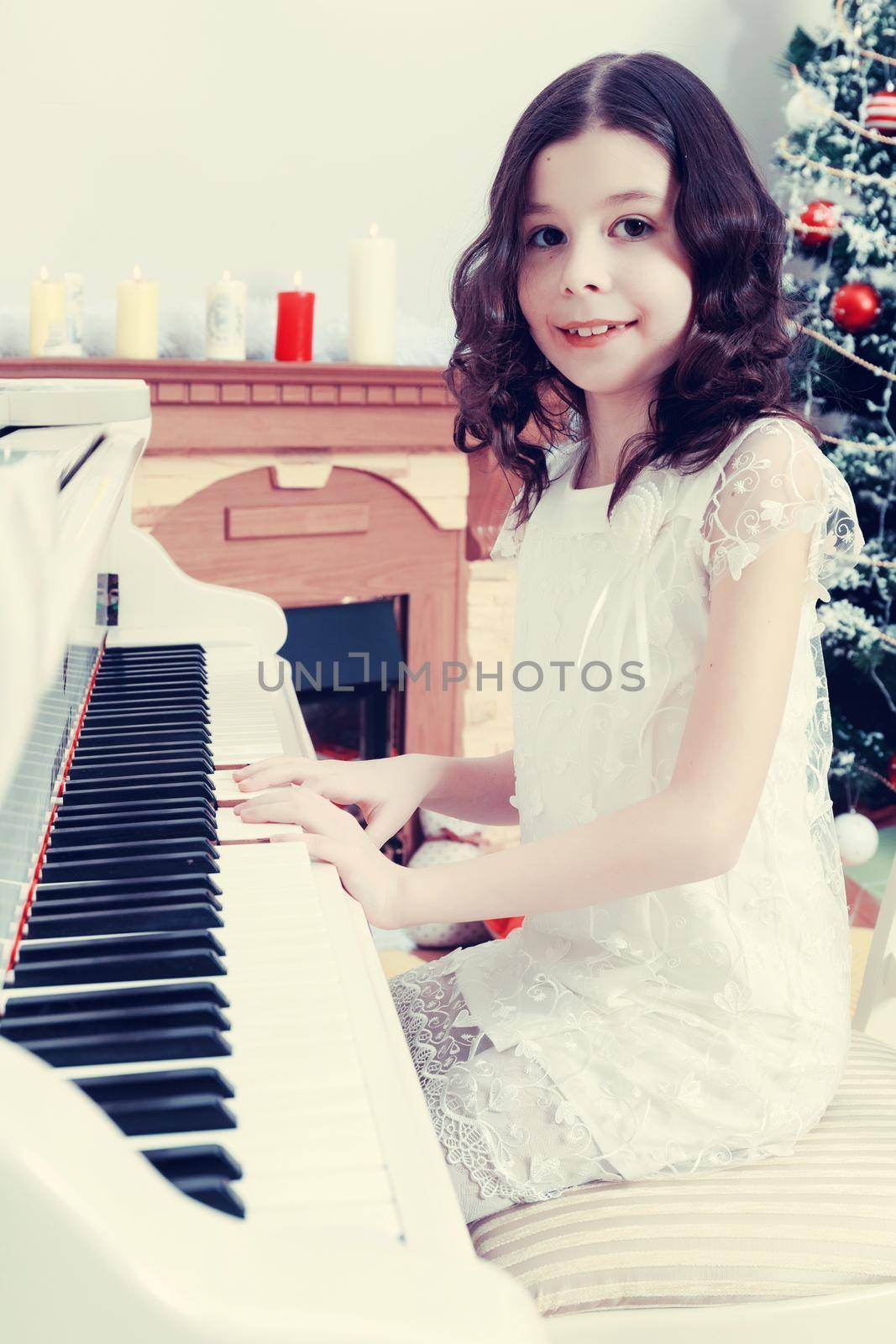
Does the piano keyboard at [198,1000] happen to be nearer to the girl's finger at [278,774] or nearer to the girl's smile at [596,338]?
the girl's finger at [278,774]

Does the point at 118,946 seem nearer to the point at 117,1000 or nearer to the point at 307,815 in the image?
the point at 117,1000

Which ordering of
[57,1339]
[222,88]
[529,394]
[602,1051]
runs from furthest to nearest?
[222,88]
[529,394]
[602,1051]
[57,1339]

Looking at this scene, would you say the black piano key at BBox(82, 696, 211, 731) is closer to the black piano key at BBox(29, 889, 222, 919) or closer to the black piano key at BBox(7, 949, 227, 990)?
the black piano key at BBox(29, 889, 222, 919)

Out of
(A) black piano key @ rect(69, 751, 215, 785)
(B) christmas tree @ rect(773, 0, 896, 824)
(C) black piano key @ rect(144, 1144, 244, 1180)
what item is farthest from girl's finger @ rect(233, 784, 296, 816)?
(B) christmas tree @ rect(773, 0, 896, 824)

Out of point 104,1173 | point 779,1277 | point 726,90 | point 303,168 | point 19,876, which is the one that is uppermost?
point 726,90

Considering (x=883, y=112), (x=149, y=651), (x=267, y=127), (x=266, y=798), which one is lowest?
(x=149, y=651)

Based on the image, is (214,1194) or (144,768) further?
(144,768)

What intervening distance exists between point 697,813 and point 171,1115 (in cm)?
53

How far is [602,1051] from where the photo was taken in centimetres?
104

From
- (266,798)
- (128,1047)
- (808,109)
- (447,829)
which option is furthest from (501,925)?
(808,109)

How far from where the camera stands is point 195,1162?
0.59m

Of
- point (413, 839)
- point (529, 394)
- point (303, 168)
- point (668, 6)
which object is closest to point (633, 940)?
point (529, 394)

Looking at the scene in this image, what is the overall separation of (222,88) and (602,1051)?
2539mm

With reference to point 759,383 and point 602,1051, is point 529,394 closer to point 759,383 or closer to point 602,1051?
point 759,383
